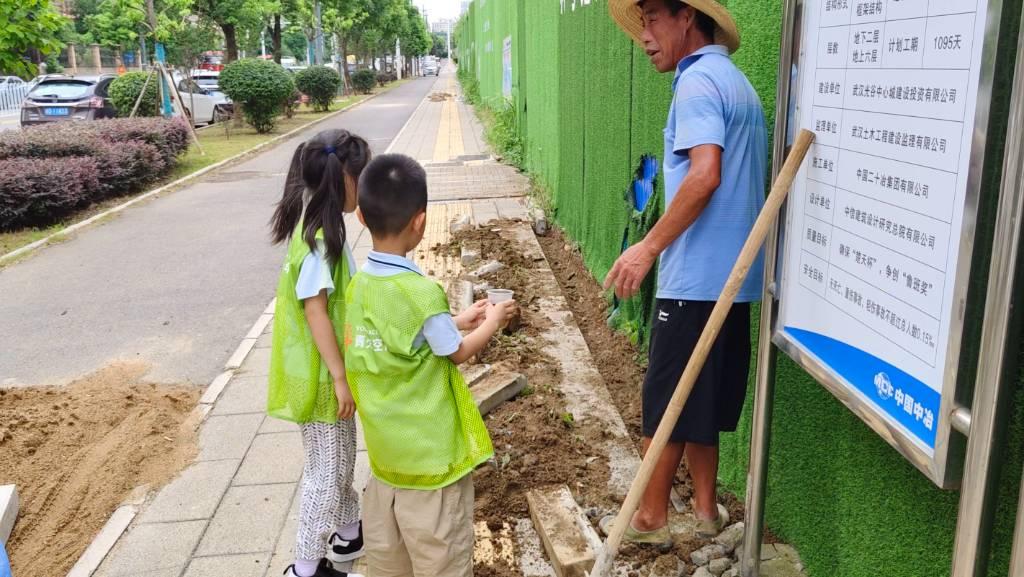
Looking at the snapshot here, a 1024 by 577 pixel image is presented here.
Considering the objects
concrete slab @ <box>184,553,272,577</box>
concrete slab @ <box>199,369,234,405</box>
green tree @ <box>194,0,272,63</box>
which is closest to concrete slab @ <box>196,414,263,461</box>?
concrete slab @ <box>199,369,234,405</box>

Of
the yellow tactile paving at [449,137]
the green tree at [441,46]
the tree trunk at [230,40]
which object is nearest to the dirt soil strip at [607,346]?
the yellow tactile paving at [449,137]

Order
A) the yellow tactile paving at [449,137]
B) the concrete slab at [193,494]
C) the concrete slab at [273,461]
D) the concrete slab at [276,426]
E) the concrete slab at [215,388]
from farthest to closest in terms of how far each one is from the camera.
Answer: the yellow tactile paving at [449,137] < the concrete slab at [215,388] < the concrete slab at [276,426] < the concrete slab at [273,461] < the concrete slab at [193,494]

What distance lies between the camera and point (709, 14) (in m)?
2.57

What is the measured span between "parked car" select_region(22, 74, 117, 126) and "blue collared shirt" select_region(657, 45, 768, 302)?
1978cm

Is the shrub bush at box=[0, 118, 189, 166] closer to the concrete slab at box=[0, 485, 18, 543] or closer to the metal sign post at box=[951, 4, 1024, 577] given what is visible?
the concrete slab at box=[0, 485, 18, 543]

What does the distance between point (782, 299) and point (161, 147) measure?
13.6 m

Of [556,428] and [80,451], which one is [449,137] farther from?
[556,428]

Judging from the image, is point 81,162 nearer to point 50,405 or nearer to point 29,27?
point 29,27

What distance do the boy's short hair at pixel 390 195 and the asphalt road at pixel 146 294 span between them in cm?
335

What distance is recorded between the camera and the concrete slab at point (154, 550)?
3.13 meters

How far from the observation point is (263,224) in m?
10.5

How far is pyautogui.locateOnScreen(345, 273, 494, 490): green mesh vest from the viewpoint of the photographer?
226cm

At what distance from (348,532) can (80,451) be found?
194cm

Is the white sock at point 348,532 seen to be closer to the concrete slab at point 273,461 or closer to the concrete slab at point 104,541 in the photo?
the concrete slab at point 273,461
